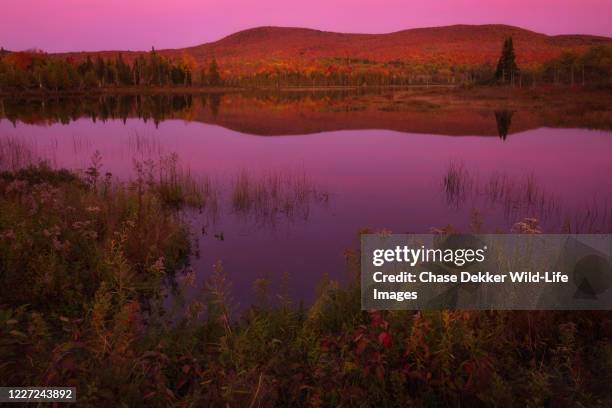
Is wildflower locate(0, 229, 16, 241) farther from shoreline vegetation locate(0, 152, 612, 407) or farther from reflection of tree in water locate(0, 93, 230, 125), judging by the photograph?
reflection of tree in water locate(0, 93, 230, 125)

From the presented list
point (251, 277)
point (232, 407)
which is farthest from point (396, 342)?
point (251, 277)

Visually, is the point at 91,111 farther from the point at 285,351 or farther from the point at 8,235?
the point at 285,351

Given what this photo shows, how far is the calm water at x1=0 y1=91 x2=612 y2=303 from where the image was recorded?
38.7 feet

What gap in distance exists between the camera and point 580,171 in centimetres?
2044

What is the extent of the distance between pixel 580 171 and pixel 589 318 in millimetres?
16464

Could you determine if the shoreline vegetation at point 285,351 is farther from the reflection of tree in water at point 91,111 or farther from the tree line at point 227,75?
the tree line at point 227,75

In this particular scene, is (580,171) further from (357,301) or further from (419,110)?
(419,110)

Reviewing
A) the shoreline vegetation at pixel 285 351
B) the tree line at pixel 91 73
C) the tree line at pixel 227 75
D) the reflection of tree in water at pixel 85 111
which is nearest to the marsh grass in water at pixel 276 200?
the shoreline vegetation at pixel 285 351

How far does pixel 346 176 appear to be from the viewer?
66.4 feet

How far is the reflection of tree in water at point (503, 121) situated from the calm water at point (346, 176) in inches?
7.9

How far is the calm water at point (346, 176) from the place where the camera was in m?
11.8

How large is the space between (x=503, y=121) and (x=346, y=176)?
24.2 metres

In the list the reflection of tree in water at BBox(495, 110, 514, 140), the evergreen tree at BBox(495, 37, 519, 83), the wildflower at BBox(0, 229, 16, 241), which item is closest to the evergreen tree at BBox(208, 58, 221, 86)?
the evergreen tree at BBox(495, 37, 519, 83)

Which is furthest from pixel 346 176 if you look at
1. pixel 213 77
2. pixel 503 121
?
pixel 213 77
